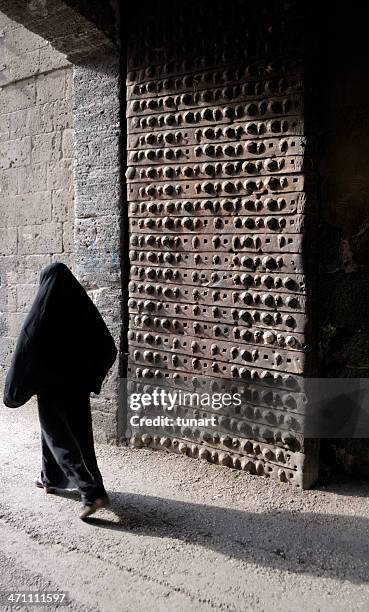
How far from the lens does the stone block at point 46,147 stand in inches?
204

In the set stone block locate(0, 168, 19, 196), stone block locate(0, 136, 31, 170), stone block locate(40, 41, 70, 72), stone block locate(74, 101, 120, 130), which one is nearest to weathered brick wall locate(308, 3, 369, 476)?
stone block locate(74, 101, 120, 130)

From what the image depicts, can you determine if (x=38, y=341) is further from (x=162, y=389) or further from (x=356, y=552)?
(x=356, y=552)

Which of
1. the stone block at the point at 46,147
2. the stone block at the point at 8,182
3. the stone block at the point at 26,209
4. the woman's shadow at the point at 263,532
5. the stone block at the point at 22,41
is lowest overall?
the woman's shadow at the point at 263,532

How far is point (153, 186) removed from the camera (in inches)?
157

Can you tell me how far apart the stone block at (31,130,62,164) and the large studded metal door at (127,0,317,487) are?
137cm

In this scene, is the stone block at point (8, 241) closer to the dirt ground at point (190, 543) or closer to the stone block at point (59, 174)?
the stone block at point (59, 174)

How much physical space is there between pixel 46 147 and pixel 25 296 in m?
1.56

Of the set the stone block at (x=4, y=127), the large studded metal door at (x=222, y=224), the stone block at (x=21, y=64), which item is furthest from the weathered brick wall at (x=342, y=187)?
the stone block at (x=4, y=127)

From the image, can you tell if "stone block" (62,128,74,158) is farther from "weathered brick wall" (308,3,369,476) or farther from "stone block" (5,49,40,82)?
"weathered brick wall" (308,3,369,476)

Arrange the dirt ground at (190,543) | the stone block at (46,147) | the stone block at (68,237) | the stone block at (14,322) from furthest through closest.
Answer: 1. the stone block at (14,322)
2. the stone block at (46,147)
3. the stone block at (68,237)
4. the dirt ground at (190,543)

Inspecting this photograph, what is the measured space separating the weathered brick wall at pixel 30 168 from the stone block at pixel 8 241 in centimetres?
1

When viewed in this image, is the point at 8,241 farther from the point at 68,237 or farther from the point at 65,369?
the point at 65,369

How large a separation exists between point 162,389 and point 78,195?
181cm

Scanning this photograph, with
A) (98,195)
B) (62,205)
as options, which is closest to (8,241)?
(62,205)
